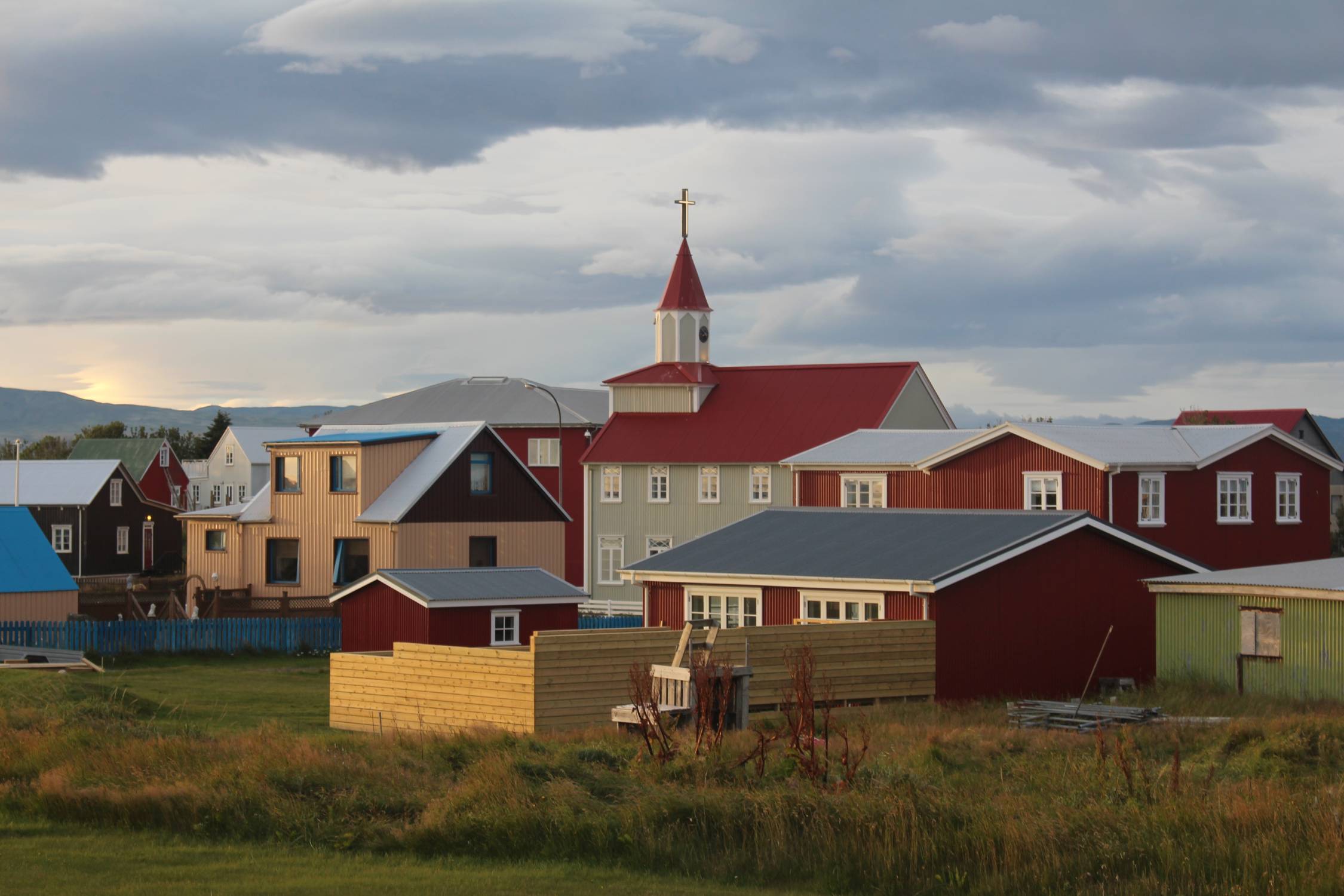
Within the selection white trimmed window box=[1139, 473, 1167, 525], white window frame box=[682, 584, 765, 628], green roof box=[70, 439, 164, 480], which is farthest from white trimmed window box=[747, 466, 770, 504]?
green roof box=[70, 439, 164, 480]

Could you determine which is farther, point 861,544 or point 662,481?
point 662,481

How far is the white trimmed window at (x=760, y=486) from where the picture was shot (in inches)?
2400

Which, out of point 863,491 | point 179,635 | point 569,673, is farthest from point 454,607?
point 863,491

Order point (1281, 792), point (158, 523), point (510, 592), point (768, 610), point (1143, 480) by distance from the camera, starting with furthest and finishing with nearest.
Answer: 1. point (158, 523)
2. point (1143, 480)
3. point (510, 592)
4. point (768, 610)
5. point (1281, 792)

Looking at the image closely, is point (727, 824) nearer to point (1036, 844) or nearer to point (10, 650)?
point (1036, 844)

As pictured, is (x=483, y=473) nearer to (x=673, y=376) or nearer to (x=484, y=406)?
(x=673, y=376)

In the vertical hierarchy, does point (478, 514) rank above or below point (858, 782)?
above

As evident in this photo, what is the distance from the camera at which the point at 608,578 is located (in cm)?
6425

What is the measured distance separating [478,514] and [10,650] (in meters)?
16.1

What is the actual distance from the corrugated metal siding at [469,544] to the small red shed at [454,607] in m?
11.0

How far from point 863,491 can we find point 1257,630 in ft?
67.2

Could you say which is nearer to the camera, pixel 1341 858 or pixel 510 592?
pixel 1341 858

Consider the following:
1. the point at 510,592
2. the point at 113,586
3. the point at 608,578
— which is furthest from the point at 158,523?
the point at 510,592

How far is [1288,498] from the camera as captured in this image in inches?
1873
